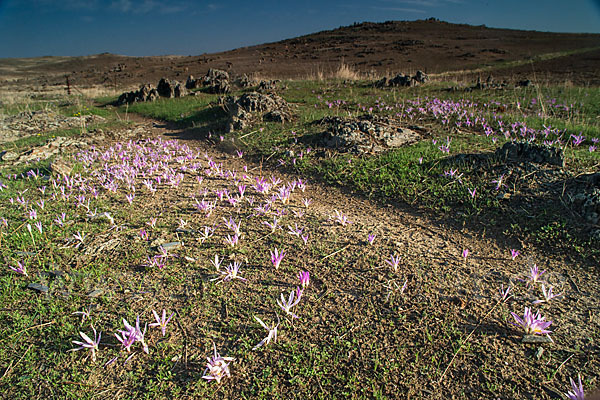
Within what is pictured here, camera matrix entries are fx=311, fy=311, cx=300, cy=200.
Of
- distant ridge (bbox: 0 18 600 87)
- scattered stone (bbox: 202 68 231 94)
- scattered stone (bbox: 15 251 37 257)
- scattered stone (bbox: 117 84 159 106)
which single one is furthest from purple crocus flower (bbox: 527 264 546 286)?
distant ridge (bbox: 0 18 600 87)

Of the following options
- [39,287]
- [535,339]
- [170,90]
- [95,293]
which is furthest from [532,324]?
[170,90]

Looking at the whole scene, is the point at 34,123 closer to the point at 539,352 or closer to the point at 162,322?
the point at 162,322

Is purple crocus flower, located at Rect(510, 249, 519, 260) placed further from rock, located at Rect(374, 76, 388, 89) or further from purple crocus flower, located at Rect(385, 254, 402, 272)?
rock, located at Rect(374, 76, 388, 89)

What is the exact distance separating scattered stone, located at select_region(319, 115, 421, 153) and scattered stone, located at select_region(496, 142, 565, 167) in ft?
6.11

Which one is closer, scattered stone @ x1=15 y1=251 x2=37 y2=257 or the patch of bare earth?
the patch of bare earth

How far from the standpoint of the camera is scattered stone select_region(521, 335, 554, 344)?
77.5 inches

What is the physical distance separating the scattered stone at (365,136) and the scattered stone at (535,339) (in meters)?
3.78

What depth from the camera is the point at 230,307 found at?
2.39 metres

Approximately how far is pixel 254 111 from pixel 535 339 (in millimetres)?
7631

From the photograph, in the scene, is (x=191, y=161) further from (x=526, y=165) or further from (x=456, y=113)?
(x=456, y=113)

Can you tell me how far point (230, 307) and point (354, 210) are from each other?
207 centimetres

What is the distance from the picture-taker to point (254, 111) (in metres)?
8.32

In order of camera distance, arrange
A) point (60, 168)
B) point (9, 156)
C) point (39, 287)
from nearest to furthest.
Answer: point (39, 287) < point (60, 168) < point (9, 156)

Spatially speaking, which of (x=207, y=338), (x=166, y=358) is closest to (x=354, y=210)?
(x=207, y=338)
